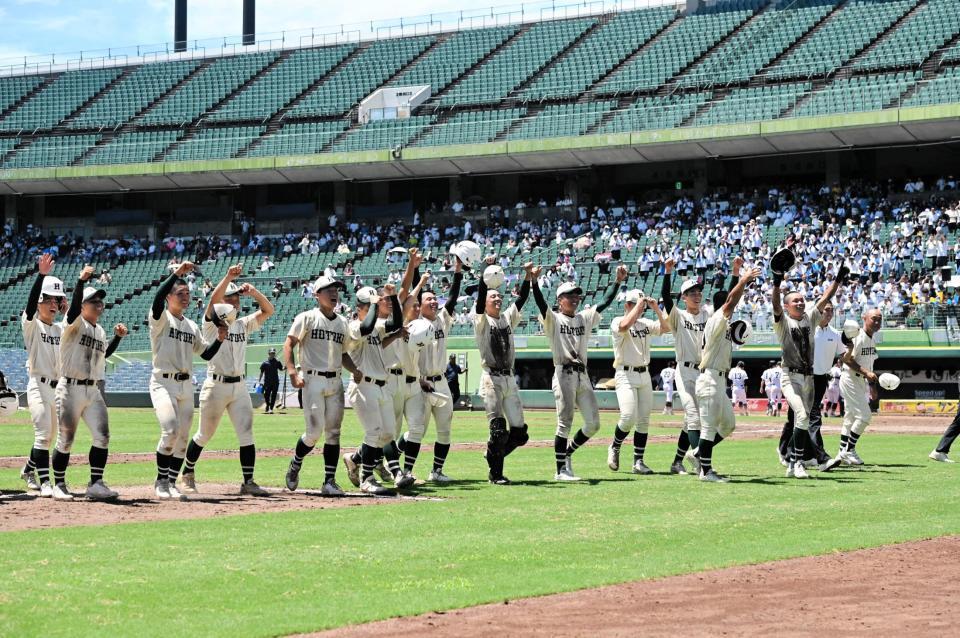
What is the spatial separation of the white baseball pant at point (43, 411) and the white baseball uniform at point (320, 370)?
2.70 m

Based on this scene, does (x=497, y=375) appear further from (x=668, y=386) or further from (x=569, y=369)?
(x=668, y=386)

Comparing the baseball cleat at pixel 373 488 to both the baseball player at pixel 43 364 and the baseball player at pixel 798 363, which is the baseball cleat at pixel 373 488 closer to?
the baseball player at pixel 43 364

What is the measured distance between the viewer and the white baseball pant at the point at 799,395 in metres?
16.4

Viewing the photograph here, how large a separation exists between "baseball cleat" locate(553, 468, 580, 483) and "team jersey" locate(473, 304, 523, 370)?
4.91ft

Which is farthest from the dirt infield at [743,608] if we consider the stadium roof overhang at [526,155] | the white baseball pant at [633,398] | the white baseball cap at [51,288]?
the stadium roof overhang at [526,155]

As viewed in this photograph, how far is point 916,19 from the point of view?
55031mm

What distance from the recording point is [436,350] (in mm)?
15938

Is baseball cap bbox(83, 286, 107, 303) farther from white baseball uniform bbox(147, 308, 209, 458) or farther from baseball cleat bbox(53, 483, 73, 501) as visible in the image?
baseball cleat bbox(53, 483, 73, 501)

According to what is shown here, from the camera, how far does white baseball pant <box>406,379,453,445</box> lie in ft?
51.2

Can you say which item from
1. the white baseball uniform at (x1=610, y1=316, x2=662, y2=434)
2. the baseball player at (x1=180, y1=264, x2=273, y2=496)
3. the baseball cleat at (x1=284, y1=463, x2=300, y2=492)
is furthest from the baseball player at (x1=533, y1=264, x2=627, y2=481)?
the baseball player at (x1=180, y1=264, x2=273, y2=496)

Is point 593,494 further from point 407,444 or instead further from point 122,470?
point 122,470

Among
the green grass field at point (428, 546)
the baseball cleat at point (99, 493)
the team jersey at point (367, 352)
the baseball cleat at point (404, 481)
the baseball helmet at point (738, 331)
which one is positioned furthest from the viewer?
the baseball helmet at point (738, 331)

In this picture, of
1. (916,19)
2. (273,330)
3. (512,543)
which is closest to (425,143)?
(273,330)

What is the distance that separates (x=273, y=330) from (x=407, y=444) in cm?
3624
